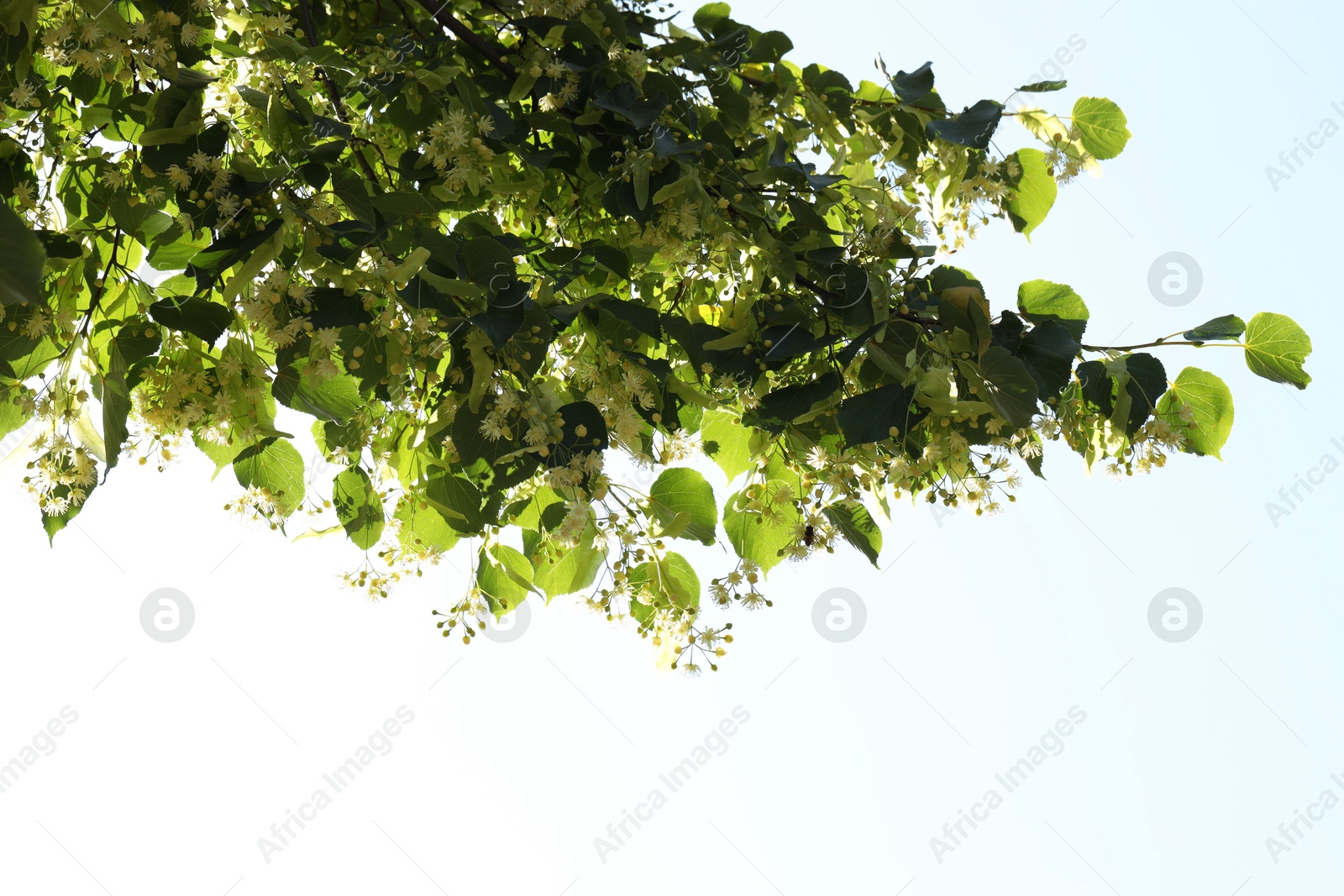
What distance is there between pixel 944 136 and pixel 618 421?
0.75 meters

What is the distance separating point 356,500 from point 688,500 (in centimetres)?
51

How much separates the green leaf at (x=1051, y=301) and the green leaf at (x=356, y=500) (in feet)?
3.40

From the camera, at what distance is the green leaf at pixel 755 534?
1499 millimetres

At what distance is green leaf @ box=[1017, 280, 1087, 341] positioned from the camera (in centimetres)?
147

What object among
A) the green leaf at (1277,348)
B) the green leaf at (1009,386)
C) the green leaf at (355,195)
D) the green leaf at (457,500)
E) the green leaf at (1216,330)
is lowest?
the green leaf at (457,500)

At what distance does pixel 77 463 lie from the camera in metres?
1.24

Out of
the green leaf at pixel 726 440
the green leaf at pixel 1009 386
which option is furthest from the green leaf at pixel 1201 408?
the green leaf at pixel 726 440

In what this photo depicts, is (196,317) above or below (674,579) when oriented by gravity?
below

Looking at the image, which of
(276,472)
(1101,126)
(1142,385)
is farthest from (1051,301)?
(276,472)

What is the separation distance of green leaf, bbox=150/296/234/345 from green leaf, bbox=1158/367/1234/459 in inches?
52.7

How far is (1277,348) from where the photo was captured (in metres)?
1.47

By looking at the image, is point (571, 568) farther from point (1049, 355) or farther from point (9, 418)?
point (9, 418)

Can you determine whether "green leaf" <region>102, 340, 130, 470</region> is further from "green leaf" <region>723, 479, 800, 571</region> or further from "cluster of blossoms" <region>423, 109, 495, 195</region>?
"green leaf" <region>723, 479, 800, 571</region>

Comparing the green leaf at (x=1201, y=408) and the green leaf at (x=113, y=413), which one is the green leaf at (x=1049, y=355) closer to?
the green leaf at (x=1201, y=408)
